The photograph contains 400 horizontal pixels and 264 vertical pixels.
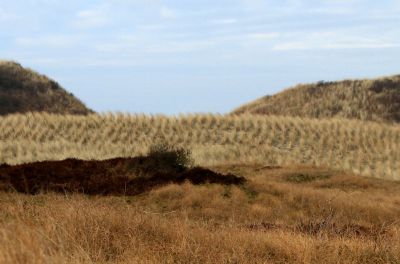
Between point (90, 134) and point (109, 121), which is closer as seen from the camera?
point (90, 134)

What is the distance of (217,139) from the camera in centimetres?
2767

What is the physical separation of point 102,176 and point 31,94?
131 feet

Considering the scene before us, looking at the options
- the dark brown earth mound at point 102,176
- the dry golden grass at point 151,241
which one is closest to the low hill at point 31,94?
the dark brown earth mound at point 102,176

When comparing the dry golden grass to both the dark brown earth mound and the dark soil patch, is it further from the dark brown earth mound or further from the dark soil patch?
the dark soil patch

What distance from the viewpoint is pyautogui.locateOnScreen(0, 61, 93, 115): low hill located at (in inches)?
1960

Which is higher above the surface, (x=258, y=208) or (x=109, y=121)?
(x=109, y=121)

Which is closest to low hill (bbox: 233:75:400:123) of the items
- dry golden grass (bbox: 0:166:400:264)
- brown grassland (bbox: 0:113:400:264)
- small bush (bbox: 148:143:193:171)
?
brown grassland (bbox: 0:113:400:264)

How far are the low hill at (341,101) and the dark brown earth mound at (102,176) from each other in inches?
1143

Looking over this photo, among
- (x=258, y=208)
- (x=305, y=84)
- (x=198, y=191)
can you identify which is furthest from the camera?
(x=305, y=84)

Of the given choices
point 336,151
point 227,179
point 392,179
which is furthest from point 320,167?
point 227,179

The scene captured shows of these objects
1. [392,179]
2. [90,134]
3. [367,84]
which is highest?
[367,84]

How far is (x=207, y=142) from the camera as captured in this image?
27.1 m

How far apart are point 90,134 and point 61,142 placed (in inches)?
85.1

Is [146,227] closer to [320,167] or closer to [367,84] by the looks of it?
[320,167]
